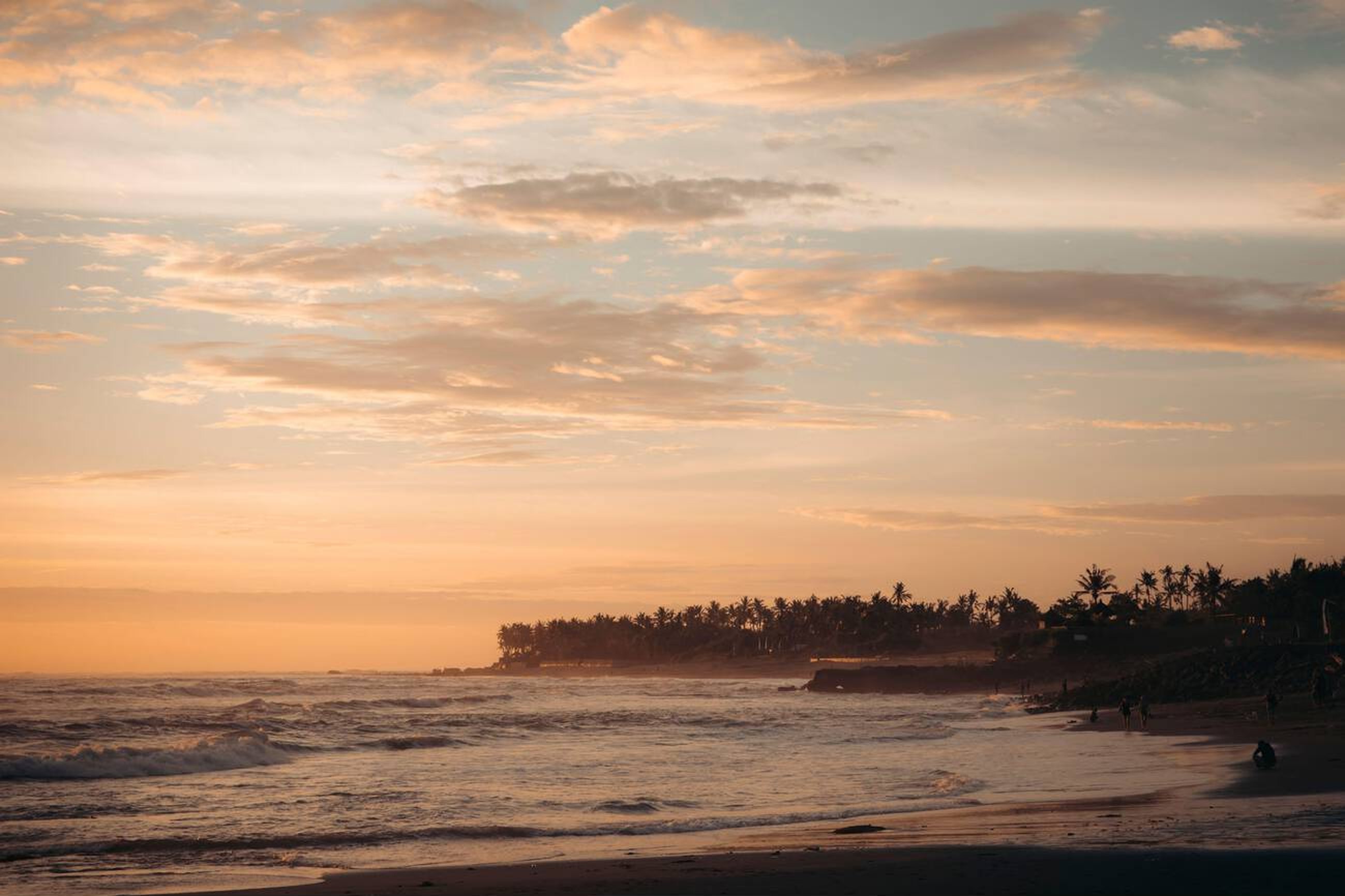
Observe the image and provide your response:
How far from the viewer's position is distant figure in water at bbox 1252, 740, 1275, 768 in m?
27.7

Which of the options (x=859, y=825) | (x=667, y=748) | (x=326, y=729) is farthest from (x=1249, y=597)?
(x=859, y=825)

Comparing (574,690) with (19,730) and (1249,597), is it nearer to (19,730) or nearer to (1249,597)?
(1249,597)

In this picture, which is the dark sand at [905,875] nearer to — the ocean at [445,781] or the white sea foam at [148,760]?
the ocean at [445,781]

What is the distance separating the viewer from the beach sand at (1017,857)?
14.8m

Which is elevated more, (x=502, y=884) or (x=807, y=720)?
(x=502, y=884)

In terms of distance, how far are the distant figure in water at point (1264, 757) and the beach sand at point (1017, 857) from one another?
1.13m

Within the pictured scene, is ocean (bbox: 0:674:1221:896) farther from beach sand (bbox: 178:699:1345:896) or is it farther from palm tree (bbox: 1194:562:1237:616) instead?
palm tree (bbox: 1194:562:1237:616)

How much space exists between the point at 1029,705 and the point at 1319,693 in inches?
1404

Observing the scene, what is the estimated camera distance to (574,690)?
14025cm

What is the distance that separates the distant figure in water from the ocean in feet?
5.96

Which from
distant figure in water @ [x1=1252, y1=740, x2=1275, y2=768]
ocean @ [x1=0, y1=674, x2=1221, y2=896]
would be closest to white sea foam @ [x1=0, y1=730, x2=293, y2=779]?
ocean @ [x1=0, y1=674, x2=1221, y2=896]

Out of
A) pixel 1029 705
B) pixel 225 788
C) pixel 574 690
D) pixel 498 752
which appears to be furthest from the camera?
pixel 574 690

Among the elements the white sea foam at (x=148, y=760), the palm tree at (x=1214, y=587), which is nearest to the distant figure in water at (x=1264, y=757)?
the white sea foam at (x=148, y=760)

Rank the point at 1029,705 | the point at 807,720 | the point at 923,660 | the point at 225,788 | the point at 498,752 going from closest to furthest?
the point at 225,788 → the point at 498,752 → the point at 807,720 → the point at 1029,705 → the point at 923,660
